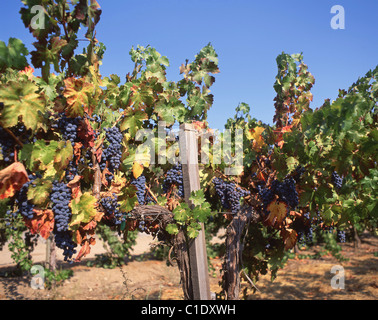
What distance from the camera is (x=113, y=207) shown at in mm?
2328

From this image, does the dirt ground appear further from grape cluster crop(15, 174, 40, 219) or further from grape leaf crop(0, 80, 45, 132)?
grape leaf crop(0, 80, 45, 132)

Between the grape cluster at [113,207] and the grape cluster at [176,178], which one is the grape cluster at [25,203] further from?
the grape cluster at [176,178]

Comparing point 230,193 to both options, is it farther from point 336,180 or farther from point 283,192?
point 336,180

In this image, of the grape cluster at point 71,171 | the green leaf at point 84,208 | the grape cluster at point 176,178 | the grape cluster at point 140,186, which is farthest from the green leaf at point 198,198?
the grape cluster at point 71,171

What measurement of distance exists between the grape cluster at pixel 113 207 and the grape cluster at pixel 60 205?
0.92ft

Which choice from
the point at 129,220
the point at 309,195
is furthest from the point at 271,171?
the point at 129,220

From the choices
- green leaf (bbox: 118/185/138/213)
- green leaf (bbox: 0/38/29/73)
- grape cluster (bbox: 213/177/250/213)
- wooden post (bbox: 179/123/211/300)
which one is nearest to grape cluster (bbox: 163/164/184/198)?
wooden post (bbox: 179/123/211/300)

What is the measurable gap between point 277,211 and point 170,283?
7065 mm

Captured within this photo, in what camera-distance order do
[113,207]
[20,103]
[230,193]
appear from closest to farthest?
[20,103] < [113,207] < [230,193]

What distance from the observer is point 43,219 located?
6.62 feet

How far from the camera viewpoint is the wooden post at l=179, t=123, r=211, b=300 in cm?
261

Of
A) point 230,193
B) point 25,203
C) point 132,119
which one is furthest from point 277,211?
point 25,203

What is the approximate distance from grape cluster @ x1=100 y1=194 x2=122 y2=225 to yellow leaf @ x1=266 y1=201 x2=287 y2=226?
55.0 inches
